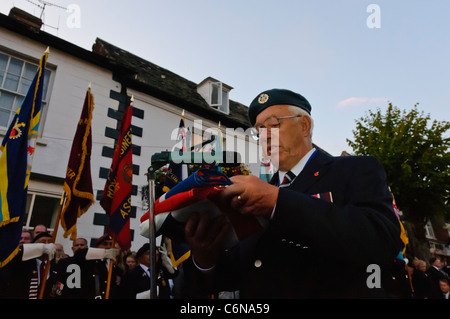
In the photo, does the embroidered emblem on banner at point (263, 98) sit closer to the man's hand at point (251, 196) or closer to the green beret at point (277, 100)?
the green beret at point (277, 100)

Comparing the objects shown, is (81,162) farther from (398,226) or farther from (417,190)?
(417,190)

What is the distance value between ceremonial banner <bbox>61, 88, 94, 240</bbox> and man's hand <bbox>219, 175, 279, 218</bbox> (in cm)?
574

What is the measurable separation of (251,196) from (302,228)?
240mm

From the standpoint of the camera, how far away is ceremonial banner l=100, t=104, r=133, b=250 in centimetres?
605

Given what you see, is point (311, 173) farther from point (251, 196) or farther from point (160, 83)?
point (160, 83)

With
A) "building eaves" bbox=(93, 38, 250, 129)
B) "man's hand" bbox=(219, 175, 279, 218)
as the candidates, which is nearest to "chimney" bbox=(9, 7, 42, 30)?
"building eaves" bbox=(93, 38, 250, 129)

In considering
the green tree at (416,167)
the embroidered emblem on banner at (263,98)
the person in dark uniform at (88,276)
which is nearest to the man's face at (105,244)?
the person in dark uniform at (88,276)

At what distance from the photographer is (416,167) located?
17.9 meters

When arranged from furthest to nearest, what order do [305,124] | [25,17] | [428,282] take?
[25,17], [428,282], [305,124]

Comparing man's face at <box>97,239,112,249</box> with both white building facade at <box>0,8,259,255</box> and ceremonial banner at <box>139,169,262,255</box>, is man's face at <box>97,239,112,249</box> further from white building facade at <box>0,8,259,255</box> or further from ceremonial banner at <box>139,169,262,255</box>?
ceremonial banner at <box>139,169,262,255</box>

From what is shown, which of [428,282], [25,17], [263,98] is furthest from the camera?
[25,17]

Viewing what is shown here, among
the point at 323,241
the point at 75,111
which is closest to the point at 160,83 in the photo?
the point at 75,111
